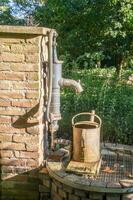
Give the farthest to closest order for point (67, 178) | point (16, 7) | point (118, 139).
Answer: point (16, 7)
point (118, 139)
point (67, 178)

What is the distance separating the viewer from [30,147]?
11.3 feet

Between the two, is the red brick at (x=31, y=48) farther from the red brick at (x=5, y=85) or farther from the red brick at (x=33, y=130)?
the red brick at (x=33, y=130)

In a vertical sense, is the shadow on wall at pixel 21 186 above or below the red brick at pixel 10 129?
below

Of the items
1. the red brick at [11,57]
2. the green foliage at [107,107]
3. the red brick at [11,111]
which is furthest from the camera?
the green foliage at [107,107]

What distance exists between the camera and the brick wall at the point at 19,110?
3260mm

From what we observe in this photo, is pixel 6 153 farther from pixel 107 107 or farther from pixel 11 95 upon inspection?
pixel 107 107

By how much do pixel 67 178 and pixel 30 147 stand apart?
1.68ft

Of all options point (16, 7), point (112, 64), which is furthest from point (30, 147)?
point (16, 7)

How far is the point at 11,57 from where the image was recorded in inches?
129

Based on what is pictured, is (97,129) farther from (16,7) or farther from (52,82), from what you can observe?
(16,7)

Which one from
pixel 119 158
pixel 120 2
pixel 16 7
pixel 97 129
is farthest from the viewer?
pixel 16 7

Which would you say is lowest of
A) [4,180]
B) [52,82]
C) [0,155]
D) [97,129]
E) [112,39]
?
[4,180]

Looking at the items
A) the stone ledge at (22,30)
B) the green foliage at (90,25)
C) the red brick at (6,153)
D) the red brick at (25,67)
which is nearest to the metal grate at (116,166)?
the red brick at (6,153)

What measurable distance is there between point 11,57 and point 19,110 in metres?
0.49
